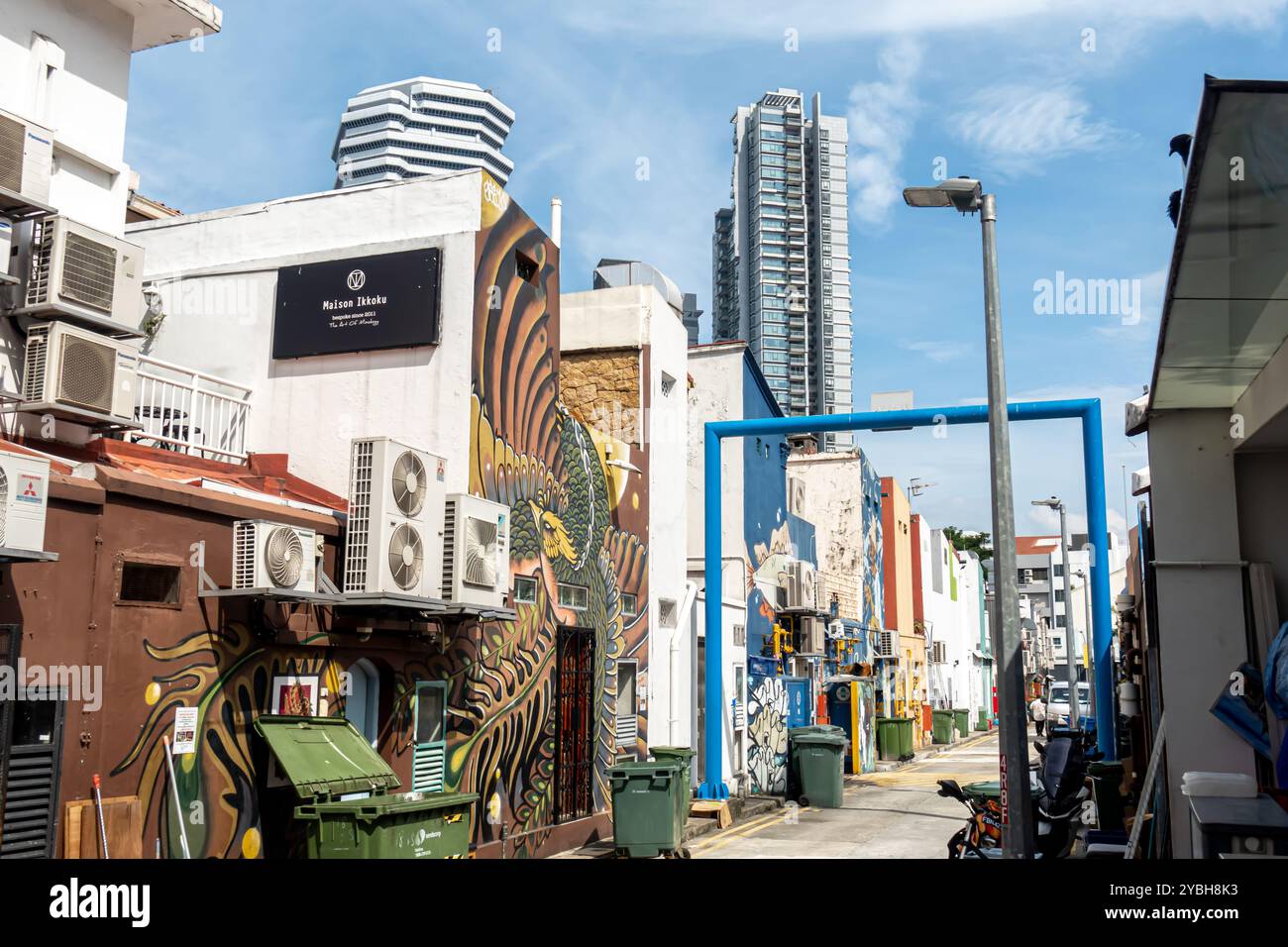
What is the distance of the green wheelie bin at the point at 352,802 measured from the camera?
9484 mm

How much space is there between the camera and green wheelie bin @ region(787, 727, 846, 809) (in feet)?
72.4

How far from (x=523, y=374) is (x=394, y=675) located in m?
4.71

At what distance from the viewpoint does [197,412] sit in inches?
524

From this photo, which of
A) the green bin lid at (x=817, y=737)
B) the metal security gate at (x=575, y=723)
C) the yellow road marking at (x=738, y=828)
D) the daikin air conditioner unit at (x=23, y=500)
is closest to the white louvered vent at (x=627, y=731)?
the metal security gate at (x=575, y=723)

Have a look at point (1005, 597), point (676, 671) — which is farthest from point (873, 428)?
point (1005, 597)

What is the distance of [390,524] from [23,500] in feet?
12.6

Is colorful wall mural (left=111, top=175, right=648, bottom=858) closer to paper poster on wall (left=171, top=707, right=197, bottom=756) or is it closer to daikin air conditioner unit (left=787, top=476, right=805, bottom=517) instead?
paper poster on wall (left=171, top=707, right=197, bottom=756)

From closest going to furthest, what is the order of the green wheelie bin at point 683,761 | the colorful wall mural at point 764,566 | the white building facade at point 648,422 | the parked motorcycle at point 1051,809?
the parked motorcycle at point 1051,809 → the green wheelie bin at point 683,761 → the white building facade at point 648,422 → the colorful wall mural at point 764,566

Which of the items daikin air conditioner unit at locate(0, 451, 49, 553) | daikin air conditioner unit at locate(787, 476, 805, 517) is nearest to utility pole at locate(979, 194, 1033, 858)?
daikin air conditioner unit at locate(0, 451, 49, 553)

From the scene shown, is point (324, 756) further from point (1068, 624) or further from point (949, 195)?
point (1068, 624)

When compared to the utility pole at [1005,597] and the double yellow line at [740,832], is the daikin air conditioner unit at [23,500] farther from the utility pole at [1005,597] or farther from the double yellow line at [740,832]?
the double yellow line at [740,832]

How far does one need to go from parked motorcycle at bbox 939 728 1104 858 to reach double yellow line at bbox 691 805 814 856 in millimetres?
5065

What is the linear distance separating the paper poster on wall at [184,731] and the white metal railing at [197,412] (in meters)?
3.43

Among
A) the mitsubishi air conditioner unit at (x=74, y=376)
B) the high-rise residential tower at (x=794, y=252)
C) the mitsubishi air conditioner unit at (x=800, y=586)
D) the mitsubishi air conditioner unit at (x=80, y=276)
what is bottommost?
the mitsubishi air conditioner unit at (x=800, y=586)
